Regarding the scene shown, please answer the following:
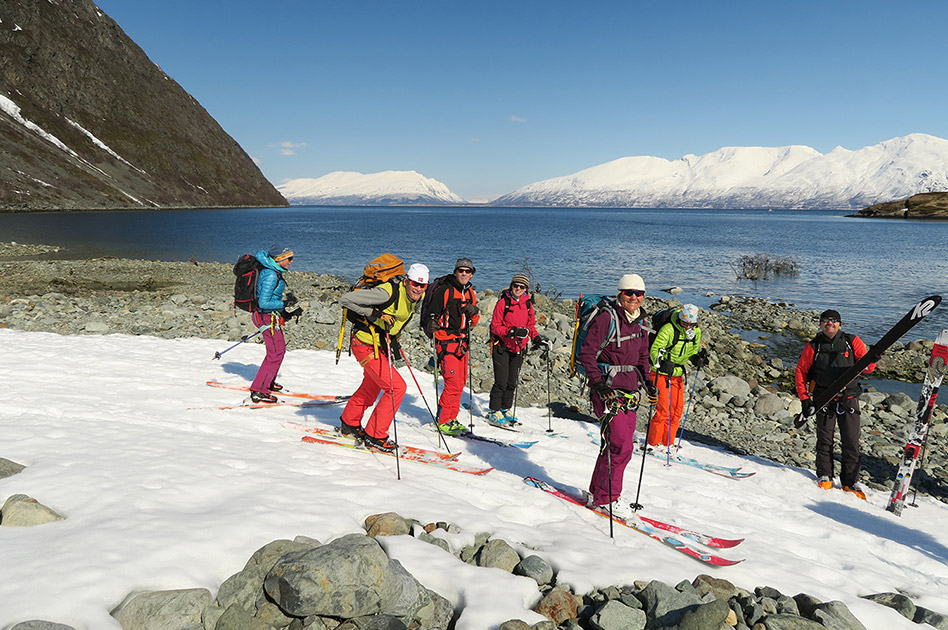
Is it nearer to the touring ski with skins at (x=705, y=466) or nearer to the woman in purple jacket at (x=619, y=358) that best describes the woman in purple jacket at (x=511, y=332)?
the touring ski with skins at (x=705, y=466)

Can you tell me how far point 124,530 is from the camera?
428 centimetres

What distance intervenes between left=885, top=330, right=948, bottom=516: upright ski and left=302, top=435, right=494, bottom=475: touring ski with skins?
6406 millimetres

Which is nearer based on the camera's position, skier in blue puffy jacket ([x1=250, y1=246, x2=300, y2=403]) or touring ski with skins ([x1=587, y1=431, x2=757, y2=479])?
touring ski with skins ([x1=587, y1=431, x2=757, y2=479])

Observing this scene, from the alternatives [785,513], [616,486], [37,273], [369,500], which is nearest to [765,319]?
[785,513]

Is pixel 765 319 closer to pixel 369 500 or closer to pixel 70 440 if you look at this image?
pixel 369 500

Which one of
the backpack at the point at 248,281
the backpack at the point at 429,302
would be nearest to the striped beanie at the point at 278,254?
the backpack at the point at 248,281

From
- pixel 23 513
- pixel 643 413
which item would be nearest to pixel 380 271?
pixel 23 513

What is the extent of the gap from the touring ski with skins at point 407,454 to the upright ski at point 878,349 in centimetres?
550

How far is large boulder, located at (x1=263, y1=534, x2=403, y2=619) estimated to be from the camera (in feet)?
11.9

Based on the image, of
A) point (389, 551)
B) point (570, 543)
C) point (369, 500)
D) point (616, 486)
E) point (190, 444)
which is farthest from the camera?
point (190, 444)

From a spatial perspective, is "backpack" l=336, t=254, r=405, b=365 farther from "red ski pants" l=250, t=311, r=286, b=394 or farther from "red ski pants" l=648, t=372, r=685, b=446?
"red ski pants" l=648, t=372, r=685, b=446

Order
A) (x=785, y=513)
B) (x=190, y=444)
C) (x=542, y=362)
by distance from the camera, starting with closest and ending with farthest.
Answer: (x=190, y=444) < (x=785, y=513) < (x=542, y=362)

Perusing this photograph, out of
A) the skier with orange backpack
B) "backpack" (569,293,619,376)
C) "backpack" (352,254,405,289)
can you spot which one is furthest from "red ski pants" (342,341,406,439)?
"backpack" (569,293,619,376)

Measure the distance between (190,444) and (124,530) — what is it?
2846mm
